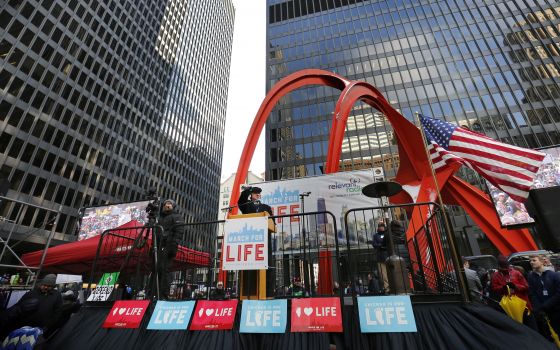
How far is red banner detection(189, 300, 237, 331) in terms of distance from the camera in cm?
441

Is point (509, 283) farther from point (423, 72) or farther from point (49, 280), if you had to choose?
point (423, 72)

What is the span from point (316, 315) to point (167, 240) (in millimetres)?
3813

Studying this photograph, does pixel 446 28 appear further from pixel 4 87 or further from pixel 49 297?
pixel 4 87

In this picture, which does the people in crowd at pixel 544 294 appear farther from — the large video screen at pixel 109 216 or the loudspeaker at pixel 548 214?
the large video screen at pixel 109 216

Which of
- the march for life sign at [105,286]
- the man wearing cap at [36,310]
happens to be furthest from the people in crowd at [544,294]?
the march for life sign at [105,286]

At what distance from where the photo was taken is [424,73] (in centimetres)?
4594

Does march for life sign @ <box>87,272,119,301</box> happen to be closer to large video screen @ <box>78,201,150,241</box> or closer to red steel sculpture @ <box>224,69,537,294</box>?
large video screen @ <box>78,201,150,241</box>

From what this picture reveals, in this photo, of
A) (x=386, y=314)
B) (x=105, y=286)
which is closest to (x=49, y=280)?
(x=386, y=314)

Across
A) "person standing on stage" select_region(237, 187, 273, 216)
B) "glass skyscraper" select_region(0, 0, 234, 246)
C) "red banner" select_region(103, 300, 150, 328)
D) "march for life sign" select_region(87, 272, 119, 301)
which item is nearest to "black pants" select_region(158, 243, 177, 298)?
"red banner" select_region(103, 300, 150, 328)

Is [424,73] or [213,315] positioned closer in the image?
[213,315]

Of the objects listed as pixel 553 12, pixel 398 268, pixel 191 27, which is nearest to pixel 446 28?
pixel 553 12

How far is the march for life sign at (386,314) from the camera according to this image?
3.86 meters

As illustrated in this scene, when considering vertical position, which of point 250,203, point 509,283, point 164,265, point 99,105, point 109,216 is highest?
point 99,105

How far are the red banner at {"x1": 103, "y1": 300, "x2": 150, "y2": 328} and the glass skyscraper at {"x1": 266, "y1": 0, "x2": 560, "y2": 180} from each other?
40.1 metres
